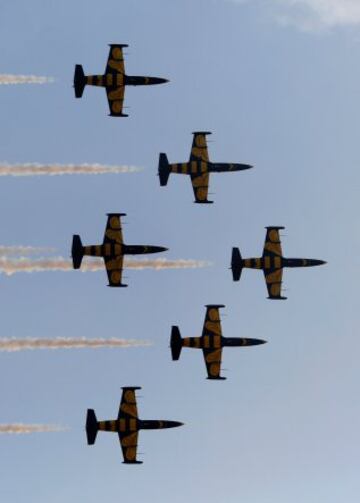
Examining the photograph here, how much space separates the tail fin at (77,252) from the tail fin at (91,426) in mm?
15743

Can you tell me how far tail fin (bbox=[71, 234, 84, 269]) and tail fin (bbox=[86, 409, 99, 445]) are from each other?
1574 centimetres

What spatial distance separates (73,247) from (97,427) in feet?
63.5

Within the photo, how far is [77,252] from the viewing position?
199 metres

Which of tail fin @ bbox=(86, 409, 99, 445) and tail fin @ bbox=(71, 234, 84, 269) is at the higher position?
tail fin @ bbox=(71, 234, 84, 269)

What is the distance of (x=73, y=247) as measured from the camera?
19888cm

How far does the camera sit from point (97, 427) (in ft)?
653

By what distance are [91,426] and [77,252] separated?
18502mm

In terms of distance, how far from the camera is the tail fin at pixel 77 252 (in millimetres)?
198500

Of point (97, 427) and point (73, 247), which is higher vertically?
point (73, 247)

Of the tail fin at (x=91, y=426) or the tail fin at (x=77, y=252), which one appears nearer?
the tail fin at (x=91, y=426)

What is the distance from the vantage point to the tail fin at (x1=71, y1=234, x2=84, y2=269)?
198 m

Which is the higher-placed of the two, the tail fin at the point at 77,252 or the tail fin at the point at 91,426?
the tail fin at the point at 77,252

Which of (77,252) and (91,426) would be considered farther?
(77,252)

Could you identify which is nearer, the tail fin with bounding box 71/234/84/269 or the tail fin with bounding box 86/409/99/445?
the tail fin with bounding box 86/409/99/445
